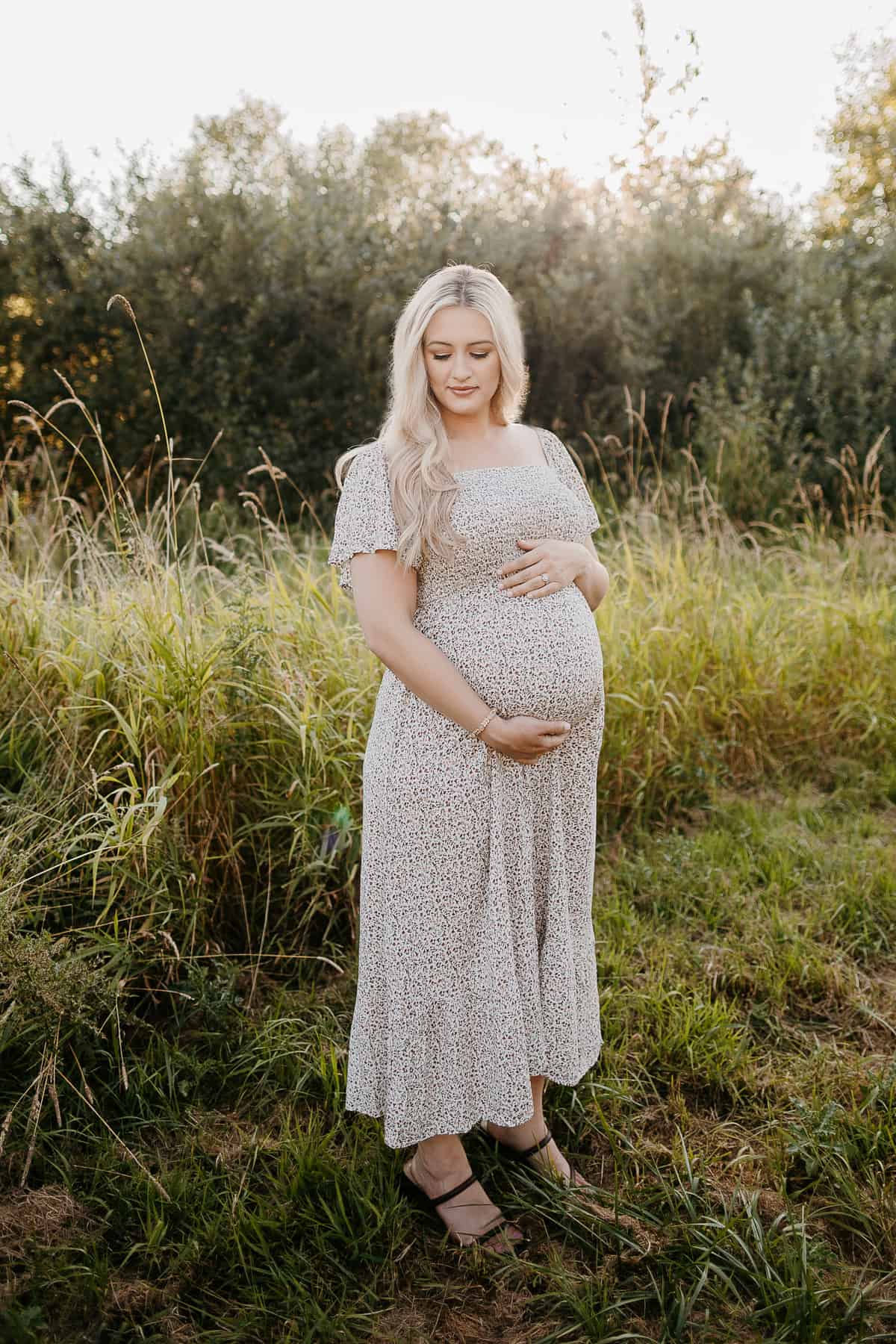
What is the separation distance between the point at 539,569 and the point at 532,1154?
1418 millimetres

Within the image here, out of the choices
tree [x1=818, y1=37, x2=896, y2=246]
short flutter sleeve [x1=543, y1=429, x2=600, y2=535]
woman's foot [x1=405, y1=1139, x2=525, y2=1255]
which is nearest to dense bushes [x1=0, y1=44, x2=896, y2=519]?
short flutter sleeve [x1=543, y1=429, x2=600, y2=535]

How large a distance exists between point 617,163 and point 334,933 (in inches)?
393

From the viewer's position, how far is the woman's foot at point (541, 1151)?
7.52 ft

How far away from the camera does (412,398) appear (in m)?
2.12

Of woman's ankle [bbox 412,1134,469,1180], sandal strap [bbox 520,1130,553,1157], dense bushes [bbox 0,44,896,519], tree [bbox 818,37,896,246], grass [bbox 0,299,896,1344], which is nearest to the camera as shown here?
grass [bbox 0,299,896,1344]

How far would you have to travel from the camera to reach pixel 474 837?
2.12m

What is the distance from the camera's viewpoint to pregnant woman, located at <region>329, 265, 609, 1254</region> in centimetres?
206

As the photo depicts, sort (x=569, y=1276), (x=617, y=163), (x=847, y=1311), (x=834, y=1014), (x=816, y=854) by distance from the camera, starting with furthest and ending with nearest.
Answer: (x=617, y=163) → (x=816, y=854) → (x=834, y=1014) → (x=569, y=1276) → (x=847, y=1311)

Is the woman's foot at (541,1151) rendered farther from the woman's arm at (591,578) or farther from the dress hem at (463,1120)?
the woman's arm at (591,578)

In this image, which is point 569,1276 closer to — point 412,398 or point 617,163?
point 412,398

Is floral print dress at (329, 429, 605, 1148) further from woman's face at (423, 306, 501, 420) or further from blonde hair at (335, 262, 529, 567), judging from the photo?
woman's face at (423, 306, 501, 420)

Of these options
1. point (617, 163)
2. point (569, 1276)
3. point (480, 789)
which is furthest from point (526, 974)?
point (617, 163)

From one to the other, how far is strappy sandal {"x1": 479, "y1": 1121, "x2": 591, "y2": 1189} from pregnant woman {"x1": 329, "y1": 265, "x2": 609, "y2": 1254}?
123 mm

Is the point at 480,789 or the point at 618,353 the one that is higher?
the point at 618,353
